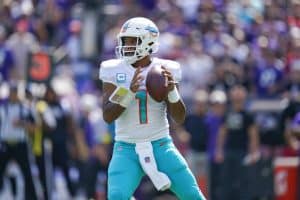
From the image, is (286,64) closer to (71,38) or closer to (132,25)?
(71,38)

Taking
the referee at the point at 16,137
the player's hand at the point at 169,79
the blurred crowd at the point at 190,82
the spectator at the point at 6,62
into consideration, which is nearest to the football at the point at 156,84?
the player's hand at the point at 169,79

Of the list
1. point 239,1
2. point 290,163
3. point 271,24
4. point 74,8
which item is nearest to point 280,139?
point 290,163

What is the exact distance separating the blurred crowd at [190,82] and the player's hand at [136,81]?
4305 mm

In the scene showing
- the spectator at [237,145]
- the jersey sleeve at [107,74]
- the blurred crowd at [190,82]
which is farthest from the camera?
the blurred crowd at [190,82]

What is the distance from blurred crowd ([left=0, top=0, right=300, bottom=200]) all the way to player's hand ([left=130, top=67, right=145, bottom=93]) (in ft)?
14.1

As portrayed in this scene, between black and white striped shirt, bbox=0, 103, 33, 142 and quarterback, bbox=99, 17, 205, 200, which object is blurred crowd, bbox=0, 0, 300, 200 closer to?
black and white striped shirt, bbox=0, 103, 33, 142

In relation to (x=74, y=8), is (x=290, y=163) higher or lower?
lower

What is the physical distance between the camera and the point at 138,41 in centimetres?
789

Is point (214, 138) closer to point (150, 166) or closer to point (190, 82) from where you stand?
point (190, 82)

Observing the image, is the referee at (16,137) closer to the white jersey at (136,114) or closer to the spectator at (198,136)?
the spectator at (198,136)

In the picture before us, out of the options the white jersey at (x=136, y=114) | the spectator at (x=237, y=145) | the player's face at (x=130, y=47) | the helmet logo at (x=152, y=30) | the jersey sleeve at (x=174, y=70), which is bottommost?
the spectator at (x=237, y=145)

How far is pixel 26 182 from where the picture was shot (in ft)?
41.9

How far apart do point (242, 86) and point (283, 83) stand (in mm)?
521

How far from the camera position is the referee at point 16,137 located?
41.7ft
